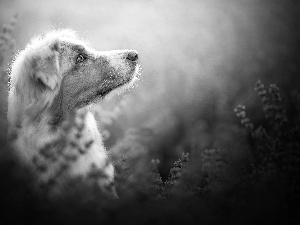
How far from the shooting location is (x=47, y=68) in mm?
2803

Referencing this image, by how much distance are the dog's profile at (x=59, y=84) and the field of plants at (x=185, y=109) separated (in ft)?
0.59

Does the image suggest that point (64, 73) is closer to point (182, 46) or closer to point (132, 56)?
point (132, 56)

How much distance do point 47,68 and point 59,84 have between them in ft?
0.62

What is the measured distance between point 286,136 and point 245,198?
0.72 meters

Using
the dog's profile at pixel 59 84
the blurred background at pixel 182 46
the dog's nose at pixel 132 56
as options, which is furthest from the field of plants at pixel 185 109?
the dog's nose at pixel 132 56

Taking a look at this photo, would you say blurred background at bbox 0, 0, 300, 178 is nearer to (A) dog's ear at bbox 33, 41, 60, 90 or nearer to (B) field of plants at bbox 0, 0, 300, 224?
(B) field of plants at bbox 0, 0, 300, 224

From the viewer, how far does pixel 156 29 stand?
19.9 feet

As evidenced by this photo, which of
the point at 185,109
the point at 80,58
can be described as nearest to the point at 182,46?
the point at 185,109

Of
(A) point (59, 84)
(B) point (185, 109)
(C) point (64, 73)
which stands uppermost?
(B) point (185, 109)

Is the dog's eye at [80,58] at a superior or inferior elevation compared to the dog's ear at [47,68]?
superior

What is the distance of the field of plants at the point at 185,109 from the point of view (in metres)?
0.98

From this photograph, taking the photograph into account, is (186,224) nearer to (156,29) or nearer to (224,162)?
(224,162)

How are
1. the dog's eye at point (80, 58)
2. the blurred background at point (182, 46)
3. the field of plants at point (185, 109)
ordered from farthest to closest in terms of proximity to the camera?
the blurred background at point (182, 46)
the dog's eye at point (80, 58)
the field of plants at point (185, 109)

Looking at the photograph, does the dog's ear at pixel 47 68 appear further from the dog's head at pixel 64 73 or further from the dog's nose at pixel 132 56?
the dog's nose at pixel 132 56
